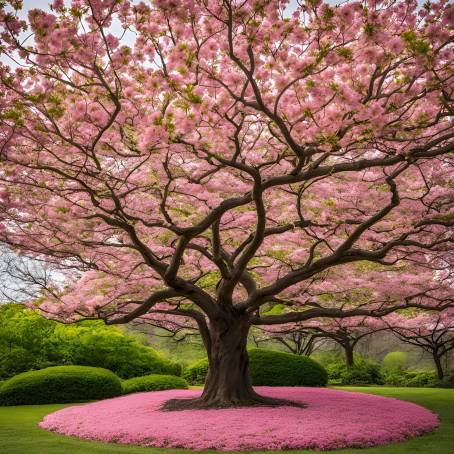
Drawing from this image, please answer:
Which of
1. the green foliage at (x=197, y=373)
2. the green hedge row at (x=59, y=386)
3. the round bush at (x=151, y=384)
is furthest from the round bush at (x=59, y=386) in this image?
the green foliage at (x=197, y=373)

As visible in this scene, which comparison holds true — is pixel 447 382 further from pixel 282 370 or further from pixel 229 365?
pixel 229 365

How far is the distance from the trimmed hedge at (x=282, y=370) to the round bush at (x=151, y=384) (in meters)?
2.76

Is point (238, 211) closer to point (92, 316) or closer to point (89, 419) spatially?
point (92, 316)

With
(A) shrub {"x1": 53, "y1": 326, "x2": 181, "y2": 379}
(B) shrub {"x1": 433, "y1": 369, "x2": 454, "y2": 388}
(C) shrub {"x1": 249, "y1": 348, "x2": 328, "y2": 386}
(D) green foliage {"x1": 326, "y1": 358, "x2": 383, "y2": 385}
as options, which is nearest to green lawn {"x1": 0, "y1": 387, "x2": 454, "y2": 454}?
(C) shrub {"x1": 249, "y1": 348, "x2": 328, "y2": 386}

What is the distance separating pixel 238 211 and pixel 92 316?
445cm

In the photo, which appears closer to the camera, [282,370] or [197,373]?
[282,370]

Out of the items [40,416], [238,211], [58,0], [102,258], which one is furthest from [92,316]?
[58,0]

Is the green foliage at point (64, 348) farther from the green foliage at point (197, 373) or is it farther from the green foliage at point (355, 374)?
the green foliage at point (355, 374)

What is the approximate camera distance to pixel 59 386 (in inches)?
619

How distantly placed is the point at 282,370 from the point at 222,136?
11.8 m

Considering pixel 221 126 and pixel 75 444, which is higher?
pixel 221 126

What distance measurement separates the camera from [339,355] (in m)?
30.9

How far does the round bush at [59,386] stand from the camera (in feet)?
49.8

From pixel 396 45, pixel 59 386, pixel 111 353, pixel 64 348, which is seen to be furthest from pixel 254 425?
pixel 111 353
